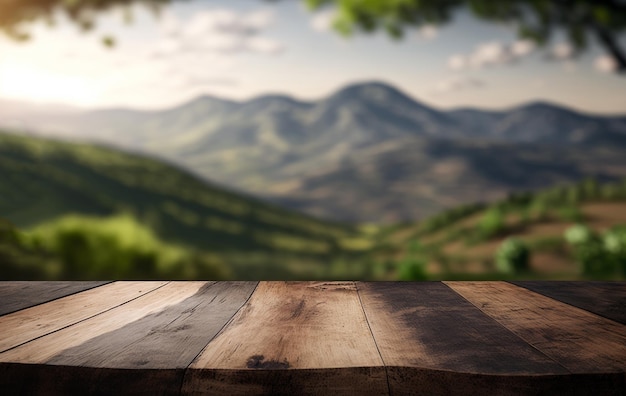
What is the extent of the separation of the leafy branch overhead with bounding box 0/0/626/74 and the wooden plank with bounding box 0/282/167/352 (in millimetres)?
4581

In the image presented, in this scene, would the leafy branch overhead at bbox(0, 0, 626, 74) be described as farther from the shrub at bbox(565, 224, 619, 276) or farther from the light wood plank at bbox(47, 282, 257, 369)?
the light wood plank at bbox(47, 282, 257, 369)

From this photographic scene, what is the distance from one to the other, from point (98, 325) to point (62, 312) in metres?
0.19

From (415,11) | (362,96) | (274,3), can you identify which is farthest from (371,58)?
(362,96)

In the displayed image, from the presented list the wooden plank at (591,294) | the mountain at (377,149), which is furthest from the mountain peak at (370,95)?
the wooden plank at (591,294)

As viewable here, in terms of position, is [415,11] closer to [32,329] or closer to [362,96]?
[32,329]

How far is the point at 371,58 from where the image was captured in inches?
229

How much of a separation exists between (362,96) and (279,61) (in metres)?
16.8

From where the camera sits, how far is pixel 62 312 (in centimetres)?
107

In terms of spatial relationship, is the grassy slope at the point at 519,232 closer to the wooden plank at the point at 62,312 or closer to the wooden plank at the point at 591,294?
the wooden plank at the point at 591,294

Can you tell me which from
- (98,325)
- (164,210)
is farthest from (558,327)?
(164,210)

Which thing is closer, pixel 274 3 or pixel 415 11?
pixel 274 3

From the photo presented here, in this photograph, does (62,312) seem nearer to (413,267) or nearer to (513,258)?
(413,267)

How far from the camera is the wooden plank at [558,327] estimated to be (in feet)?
2.39

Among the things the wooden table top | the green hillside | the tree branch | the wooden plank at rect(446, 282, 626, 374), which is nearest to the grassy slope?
the green hillside
